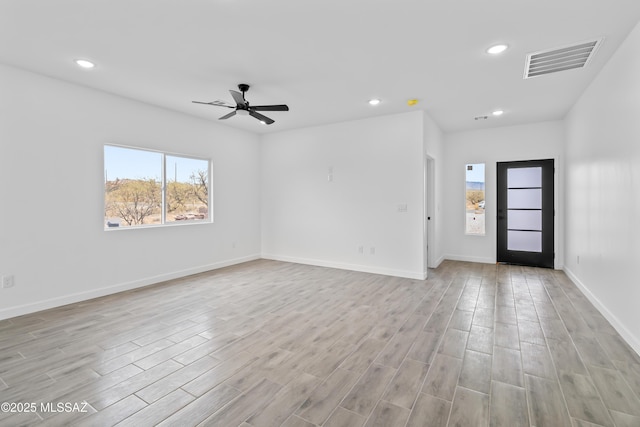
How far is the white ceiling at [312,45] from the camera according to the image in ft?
7.86

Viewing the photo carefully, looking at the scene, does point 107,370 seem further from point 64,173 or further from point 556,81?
point 556,81

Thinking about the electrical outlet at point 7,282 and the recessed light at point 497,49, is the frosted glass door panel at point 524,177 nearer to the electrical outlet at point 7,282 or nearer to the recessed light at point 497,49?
the recessed light at point 497,49

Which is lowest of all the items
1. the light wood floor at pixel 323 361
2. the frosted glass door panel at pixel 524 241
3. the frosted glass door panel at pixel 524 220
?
the light wood floor at pixel 323 361

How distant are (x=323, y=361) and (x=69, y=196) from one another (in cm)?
371

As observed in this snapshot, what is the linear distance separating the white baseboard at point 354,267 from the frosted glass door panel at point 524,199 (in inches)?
107

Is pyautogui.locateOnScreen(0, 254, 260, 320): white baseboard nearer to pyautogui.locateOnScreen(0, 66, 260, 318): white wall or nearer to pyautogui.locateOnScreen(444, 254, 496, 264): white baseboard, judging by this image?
pyautogui.locateOnScreen(0, 66, 260, 318): white wall

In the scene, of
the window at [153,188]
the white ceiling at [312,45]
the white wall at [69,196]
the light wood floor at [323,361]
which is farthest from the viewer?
the window at [153,188]

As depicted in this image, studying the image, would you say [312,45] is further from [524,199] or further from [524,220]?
[524,220]

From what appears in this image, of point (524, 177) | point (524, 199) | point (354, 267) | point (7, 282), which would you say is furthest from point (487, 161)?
point (7, 282)

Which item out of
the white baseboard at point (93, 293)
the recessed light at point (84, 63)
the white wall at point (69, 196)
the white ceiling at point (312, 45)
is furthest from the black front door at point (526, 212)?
the recessed light at point (84, 63)

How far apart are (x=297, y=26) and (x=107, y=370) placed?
3133 mm

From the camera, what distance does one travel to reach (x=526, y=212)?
→ 6.01m

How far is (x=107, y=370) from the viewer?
2.34m

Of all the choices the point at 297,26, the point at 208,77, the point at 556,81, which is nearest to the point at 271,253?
the point at 208,77
